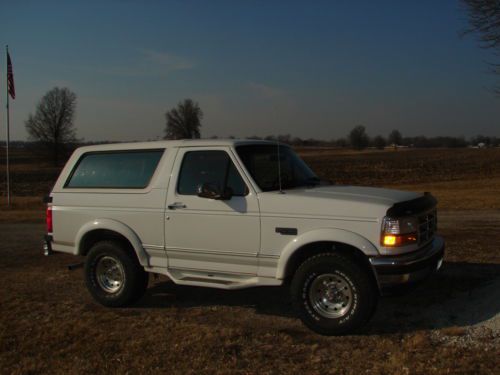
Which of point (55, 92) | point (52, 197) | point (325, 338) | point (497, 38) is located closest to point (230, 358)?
point (325, 338)

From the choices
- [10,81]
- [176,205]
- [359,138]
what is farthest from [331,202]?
[359,138]

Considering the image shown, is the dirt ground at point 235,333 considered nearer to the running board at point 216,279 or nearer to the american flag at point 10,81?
the running board at point 216,279

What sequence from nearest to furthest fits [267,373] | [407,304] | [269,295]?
[267,373] → [407,304] → [269,295]

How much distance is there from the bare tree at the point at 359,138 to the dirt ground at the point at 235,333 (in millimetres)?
127076

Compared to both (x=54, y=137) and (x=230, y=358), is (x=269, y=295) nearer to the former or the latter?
(x=230, y=358)

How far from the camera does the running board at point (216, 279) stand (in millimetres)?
5496

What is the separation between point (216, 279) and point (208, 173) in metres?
1.18

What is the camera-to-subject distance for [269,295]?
6754mm

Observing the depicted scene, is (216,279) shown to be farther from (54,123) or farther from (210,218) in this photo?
(54,123)

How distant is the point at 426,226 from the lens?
539cm

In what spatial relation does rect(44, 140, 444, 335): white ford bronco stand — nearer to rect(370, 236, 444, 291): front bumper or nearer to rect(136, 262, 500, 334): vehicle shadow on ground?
rect(370, 236, 444, 291): front bumper

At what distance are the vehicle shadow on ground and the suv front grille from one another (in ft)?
1.74

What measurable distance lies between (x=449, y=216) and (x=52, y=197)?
10638 millimetres

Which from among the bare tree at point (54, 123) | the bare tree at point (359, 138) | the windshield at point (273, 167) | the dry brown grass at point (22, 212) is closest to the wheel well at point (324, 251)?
the windshield at point (273, 167)
